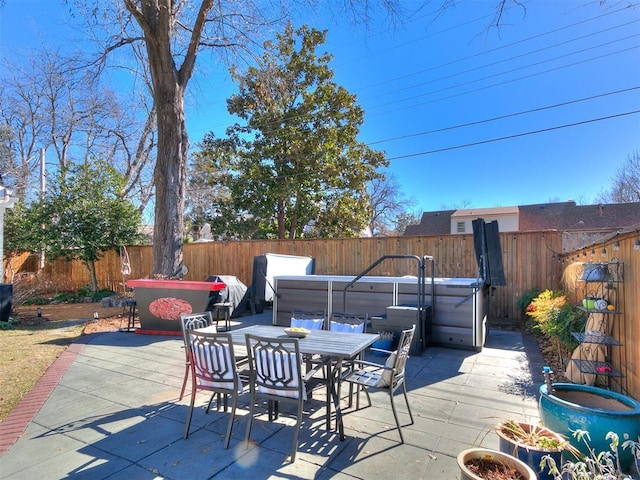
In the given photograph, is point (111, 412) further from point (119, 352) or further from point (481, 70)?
point (481, 70)

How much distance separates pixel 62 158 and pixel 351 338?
21.7 metres

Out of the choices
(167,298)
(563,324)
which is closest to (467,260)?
(563,324)

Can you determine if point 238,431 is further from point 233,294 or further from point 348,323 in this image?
point 233,294

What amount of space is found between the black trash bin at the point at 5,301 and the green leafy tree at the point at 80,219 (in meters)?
4.73

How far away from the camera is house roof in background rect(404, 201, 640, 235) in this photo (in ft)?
58.9

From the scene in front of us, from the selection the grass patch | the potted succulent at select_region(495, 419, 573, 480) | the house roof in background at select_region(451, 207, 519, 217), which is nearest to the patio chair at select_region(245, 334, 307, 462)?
the potted succulent at select_region(495, 419, 573, 480)

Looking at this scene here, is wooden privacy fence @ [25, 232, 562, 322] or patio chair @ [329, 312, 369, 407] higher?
wooden privacy fence @ [25, 232, 562, 322]

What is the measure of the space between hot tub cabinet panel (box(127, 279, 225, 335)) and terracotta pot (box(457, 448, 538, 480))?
5374 millimetres

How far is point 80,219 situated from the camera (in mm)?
12172

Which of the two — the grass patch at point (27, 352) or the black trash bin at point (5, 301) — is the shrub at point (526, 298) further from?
the black trash bin at point (5, 301)

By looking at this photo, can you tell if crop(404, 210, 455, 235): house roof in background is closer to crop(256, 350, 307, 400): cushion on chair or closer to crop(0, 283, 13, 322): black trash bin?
crop(0, 283, 13, 322): black trash bin

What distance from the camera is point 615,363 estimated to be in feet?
10.6

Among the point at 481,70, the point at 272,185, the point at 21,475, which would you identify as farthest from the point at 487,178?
the point at 21,475

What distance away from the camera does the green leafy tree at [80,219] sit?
12.0 meters
